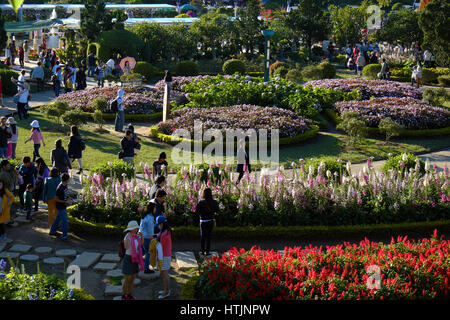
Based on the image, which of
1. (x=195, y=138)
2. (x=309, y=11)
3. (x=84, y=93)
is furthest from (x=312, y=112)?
(x=309, y=11)

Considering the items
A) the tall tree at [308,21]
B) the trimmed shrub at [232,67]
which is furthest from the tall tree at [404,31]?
the trimmed shrub at [232,67]

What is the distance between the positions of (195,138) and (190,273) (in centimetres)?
783

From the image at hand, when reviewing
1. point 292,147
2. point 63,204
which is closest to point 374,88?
point 292,147

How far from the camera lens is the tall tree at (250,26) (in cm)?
3391

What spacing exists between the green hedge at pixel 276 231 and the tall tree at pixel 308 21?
27370 mm

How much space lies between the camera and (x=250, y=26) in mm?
34094

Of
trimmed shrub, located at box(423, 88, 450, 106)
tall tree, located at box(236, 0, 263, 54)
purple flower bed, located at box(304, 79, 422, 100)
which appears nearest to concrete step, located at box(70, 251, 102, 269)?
purple flower bed, located at box(304, 79, 422, 100)

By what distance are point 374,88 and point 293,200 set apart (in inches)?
508

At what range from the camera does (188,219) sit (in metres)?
10.2

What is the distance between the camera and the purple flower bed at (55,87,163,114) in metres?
19.9

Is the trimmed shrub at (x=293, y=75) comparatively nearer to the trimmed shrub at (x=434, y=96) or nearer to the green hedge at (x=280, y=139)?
the trimmed shrub at (x=434, y=96)

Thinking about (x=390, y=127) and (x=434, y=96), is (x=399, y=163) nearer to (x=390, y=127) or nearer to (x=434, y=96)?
(x=390, y=127)

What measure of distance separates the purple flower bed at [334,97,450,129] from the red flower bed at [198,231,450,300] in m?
10.2
